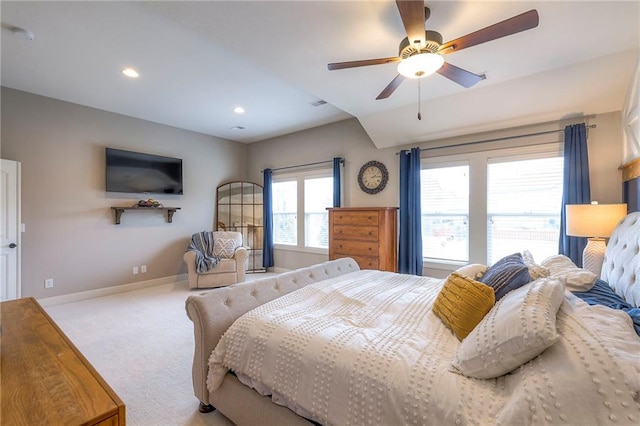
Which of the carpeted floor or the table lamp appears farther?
the table lamp

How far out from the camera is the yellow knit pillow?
1356mm

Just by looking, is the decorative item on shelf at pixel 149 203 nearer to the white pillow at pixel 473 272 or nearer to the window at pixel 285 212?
the window at pixel 285 212

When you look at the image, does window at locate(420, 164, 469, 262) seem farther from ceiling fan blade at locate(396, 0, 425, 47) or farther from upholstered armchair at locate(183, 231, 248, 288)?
upholstered armchair at locate(183, 231, 248, 288)

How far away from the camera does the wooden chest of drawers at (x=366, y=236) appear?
3887 mm

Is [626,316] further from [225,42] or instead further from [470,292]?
[225,42]

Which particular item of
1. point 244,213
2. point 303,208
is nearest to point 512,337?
Result: point 303,208

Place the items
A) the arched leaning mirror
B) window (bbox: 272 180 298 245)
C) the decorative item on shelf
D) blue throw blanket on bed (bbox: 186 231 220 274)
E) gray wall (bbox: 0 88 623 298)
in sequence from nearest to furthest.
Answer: gray wall (bbox: 0 88 623 298) < blue throw blanket on bed (bbox: 186 231 220 274) < the decorative item on shelf < window (bbox: 272 180 298 245) < the arched leaning mirror

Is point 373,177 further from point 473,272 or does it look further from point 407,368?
point 407,368

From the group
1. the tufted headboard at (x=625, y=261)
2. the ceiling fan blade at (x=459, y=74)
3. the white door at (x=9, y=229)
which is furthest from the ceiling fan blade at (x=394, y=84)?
the white door at (x=9, y=229)

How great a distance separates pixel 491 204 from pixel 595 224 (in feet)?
4.13

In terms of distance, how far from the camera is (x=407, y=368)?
1105 millimetres

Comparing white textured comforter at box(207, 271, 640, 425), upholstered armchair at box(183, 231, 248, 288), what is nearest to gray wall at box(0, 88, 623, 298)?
upholstered armchair at box(183, 231, 248, 288)

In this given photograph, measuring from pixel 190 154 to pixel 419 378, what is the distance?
5.60 m

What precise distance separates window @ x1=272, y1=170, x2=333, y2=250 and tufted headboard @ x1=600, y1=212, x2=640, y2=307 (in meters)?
3.75
